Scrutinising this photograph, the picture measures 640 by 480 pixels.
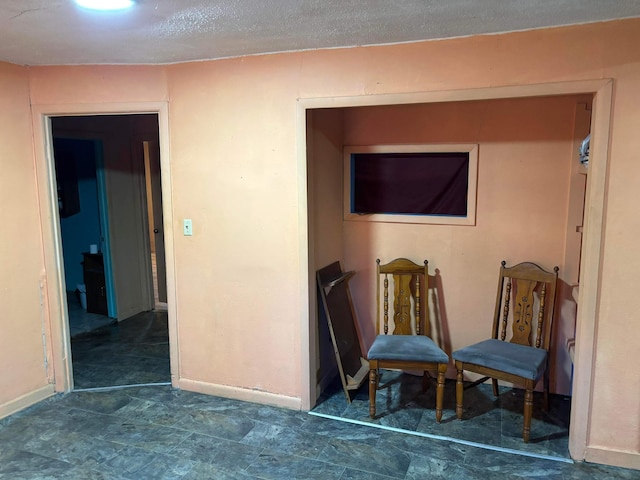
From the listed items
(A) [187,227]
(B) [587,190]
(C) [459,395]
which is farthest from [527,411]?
(A) [187,227]

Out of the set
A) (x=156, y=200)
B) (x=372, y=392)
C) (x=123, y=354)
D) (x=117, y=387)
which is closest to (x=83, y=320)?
(x=123, y=354)

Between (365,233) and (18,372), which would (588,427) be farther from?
(18,372)

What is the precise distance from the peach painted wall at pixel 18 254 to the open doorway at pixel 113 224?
106cm

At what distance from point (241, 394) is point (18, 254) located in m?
1.71

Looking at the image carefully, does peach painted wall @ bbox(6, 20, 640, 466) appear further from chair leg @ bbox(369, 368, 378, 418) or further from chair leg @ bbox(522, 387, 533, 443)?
chair leg @ bbox(369, 368, 378, 418)

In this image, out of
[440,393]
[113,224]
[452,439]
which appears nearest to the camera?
[452,439]

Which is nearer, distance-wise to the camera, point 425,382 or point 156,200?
point 425,382

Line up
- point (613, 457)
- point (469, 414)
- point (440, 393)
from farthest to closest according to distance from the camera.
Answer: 1. point (469, 414)
2. point (440, 393)
3. point (613, 457)

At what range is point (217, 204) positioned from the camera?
3064 mm

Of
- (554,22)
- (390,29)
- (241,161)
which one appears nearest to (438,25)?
(390,29)

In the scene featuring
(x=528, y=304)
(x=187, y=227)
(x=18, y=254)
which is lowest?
(x=528, y=304)

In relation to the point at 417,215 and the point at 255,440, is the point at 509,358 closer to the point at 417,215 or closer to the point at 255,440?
the point at 417,215

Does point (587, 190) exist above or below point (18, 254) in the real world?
above

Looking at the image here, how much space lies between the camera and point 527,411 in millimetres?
2645
